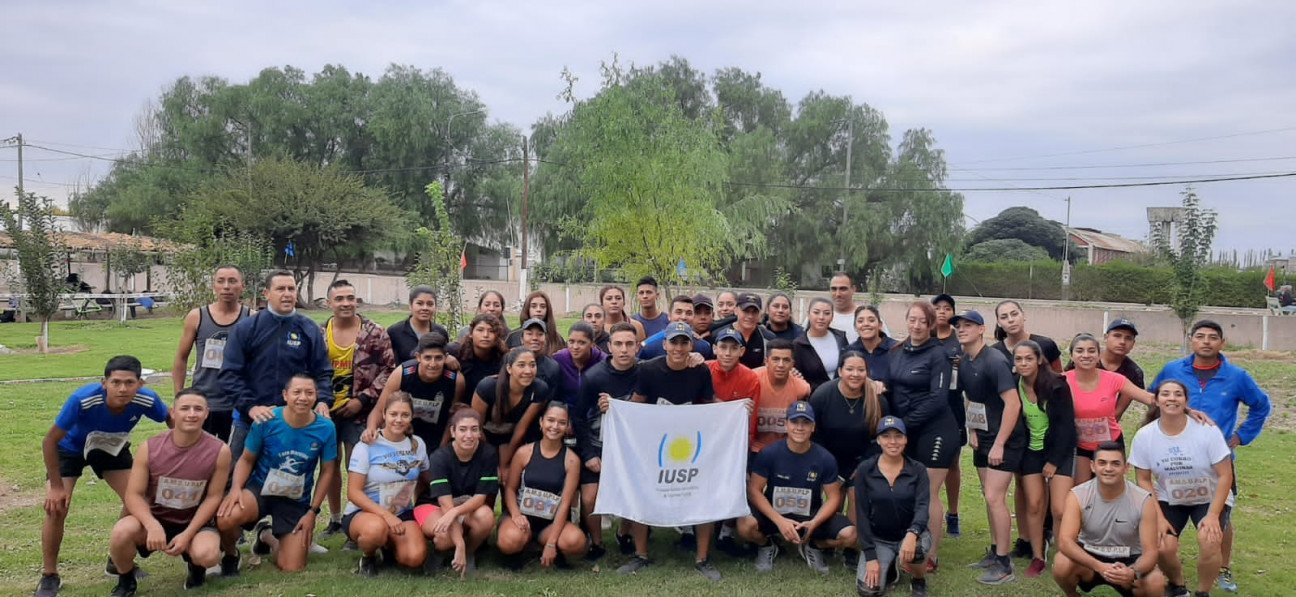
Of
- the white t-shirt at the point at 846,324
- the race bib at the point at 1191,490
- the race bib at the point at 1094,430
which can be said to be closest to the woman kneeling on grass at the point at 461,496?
the white t-shirt at the point at 846,324

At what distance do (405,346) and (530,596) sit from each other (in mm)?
2181

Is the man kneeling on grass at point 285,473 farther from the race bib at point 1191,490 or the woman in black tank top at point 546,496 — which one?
the race bib at point 1191,490

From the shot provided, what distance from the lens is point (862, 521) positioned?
18.6ft

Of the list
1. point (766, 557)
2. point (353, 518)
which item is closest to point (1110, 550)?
Result: point (766, 557)

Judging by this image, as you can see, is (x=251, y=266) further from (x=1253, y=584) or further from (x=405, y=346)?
(x=1253, y=584)

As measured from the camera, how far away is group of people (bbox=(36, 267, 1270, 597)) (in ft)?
17.3

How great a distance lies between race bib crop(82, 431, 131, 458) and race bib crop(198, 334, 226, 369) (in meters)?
0.66

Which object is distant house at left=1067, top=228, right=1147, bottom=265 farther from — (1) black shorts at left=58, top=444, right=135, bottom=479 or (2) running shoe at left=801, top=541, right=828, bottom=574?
(1) black shorts at left=58, top=444, right=135, bottom=479

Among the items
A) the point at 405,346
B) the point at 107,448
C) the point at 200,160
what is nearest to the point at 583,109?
the point at 405,346

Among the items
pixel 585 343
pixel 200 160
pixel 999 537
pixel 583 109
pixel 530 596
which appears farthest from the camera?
pixel 200 160

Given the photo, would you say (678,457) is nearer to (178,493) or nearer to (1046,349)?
(1046,349)

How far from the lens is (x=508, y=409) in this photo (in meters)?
6.06

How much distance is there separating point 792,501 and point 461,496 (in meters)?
2.24

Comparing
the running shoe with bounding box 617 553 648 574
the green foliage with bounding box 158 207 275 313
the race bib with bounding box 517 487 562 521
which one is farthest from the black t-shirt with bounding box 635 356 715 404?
the green foliage with bounding box 158 207 275 313
